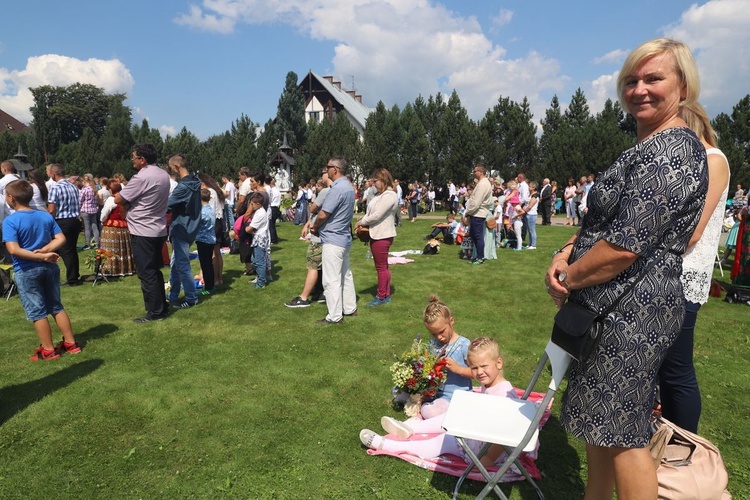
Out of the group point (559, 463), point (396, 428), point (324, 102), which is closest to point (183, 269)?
point (396, 428)

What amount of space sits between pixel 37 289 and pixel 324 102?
51.2 metres

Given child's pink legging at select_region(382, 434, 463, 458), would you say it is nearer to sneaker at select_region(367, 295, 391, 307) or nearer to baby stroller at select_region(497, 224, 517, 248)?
sneaker at select_region(367, 295, 391, 307)

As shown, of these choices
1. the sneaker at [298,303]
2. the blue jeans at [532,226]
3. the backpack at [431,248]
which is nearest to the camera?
the sneaker at [298,303]

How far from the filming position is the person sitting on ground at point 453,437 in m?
3.17

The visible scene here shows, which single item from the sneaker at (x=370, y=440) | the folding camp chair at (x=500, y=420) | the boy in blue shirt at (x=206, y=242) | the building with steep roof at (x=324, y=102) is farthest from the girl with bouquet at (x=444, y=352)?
the building with steep roof at (x=324, y=102)

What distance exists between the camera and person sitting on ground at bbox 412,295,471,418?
12.5 feet

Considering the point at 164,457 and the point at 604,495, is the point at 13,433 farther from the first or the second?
the point at 604,495

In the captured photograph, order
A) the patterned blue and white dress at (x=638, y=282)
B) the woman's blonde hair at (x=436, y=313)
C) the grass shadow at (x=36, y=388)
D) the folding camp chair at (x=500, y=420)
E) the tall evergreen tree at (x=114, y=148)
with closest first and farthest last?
1. the patterned blue and white dress at (x=638, y=282)
2. the folding camp chair at (x=500, y=420)
3. the woman's blonde hair at (x=436, y=313)
4. the grass shadow at (x=36, y=388)
5. the tall evergreen tree at (x=114, y=148)

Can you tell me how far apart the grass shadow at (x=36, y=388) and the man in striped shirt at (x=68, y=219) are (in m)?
4.44

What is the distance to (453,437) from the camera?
347cm

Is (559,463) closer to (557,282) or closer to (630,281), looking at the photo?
(557,282)

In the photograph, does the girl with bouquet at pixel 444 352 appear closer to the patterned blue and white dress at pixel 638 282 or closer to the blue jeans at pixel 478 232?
the patterned blue and white dress at pixel 638 282

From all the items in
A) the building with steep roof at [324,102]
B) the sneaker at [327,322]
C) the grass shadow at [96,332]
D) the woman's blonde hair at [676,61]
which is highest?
the building with steep roof at [324,102]

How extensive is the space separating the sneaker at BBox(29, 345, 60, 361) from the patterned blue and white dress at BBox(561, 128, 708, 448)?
5375 millimetres
